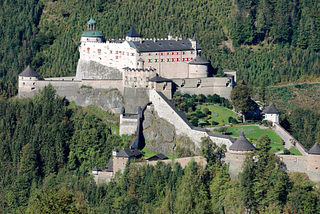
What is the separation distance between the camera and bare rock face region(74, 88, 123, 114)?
10762 cm

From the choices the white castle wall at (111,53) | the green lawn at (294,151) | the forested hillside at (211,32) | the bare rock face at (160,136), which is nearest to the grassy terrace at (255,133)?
the green lawn at (294,151)

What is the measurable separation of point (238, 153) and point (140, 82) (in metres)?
23.0

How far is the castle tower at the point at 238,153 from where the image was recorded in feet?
285

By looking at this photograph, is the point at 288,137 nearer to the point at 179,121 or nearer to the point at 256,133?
the point at 256,133

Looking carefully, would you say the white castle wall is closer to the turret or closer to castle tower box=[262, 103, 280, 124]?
the turret

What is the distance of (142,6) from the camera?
144 m

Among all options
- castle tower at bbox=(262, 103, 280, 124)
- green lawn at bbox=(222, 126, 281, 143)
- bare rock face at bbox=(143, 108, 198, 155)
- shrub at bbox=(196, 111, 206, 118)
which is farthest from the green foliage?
bare rock face at bbox=(143, 108, 198, 155)

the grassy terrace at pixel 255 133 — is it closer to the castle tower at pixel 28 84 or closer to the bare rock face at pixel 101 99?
the bare rock face at pixel 101 99

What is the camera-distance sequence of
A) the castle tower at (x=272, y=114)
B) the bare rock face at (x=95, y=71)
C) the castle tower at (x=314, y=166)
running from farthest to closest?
the bare rock face at (x=95, y=71)
the castle tower at (x=272, y=114)
the castle tower at (x=314, y=166)

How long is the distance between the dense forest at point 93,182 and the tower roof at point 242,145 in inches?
37.4

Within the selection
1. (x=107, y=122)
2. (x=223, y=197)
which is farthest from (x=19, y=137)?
(x=223, y=197)

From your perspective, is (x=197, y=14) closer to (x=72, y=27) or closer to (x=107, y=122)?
(x=72, y=27)

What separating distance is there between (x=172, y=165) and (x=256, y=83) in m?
40.3

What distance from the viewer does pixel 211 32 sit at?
456ft
